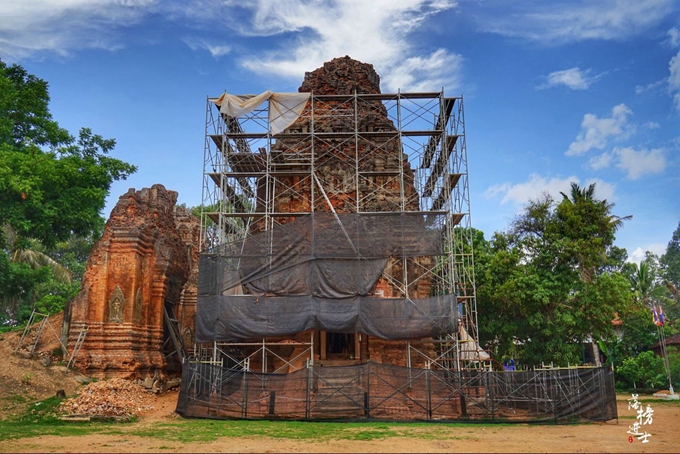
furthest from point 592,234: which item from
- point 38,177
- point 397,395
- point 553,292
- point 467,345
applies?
point 38,177

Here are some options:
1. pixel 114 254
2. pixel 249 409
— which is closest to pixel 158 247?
pixel 114 254

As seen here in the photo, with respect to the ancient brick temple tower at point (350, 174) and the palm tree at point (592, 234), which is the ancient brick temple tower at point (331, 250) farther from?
the palm tree at point (592, 234)

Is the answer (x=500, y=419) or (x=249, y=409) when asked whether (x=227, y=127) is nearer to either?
(x=249, y=409)

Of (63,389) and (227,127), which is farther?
(227,127)

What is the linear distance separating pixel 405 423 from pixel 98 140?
1895cm

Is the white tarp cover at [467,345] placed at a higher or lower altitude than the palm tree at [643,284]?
lower

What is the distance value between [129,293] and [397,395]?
955cm

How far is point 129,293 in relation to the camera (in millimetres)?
17984

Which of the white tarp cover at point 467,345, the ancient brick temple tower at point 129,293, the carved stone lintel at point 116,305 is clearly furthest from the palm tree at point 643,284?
the carved stone lintel at point 116,305

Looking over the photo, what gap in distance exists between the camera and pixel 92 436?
11.0 metres

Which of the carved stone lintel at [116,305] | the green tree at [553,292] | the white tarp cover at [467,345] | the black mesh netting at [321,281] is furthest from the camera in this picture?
the green tree at [553,292]

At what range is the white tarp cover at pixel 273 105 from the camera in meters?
19.6

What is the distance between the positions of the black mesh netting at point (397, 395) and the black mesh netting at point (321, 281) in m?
2.58

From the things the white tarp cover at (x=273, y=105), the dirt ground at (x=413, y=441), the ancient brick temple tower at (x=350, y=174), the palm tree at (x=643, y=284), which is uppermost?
the white tarp cover at (x=273, y=105)
